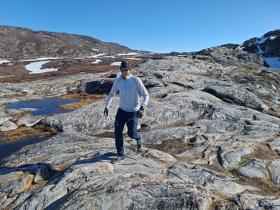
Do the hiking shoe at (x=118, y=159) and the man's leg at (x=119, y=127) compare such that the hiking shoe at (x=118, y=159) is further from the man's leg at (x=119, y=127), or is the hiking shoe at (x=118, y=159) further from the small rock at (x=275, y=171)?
the small rock at (x=275, y=171)

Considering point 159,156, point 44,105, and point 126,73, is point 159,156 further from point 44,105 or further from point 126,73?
point 44,105

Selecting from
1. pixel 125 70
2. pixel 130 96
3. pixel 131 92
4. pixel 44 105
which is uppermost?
pixel 125 70

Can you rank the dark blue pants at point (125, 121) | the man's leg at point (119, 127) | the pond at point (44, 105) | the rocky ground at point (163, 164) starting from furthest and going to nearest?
the pond at point (44, 105) → the man's leg at point (119, 127) → the dark blue pants at point (125, 121) → the rocky ground at point (163, 164)

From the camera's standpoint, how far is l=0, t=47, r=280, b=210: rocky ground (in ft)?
43.4

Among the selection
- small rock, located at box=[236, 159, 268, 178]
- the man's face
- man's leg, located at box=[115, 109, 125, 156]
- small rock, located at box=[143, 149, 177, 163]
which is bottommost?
small rock, located at box=[236, 159, 268, 178]

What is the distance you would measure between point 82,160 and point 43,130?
13150 millimetres

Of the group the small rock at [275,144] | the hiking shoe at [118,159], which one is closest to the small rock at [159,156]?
the hiking shoe at [118,159]

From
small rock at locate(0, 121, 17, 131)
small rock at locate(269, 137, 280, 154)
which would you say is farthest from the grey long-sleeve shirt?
small rock at locate(0, 121, 17, 131)

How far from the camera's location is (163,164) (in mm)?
16875

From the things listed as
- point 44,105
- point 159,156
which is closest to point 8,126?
point 44,105

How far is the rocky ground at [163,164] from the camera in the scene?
13.2 m

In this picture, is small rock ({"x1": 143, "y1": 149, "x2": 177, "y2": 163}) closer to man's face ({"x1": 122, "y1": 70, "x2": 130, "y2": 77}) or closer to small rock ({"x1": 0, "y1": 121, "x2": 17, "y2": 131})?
man's face ({"x1": 122, "y1": 70, "x2": 130, "y2": 77})

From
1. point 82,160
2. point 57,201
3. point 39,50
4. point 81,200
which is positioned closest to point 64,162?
point 82,160

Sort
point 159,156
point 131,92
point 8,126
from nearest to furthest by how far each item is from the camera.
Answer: point 131,92 < point 159,156 < point 8,126
